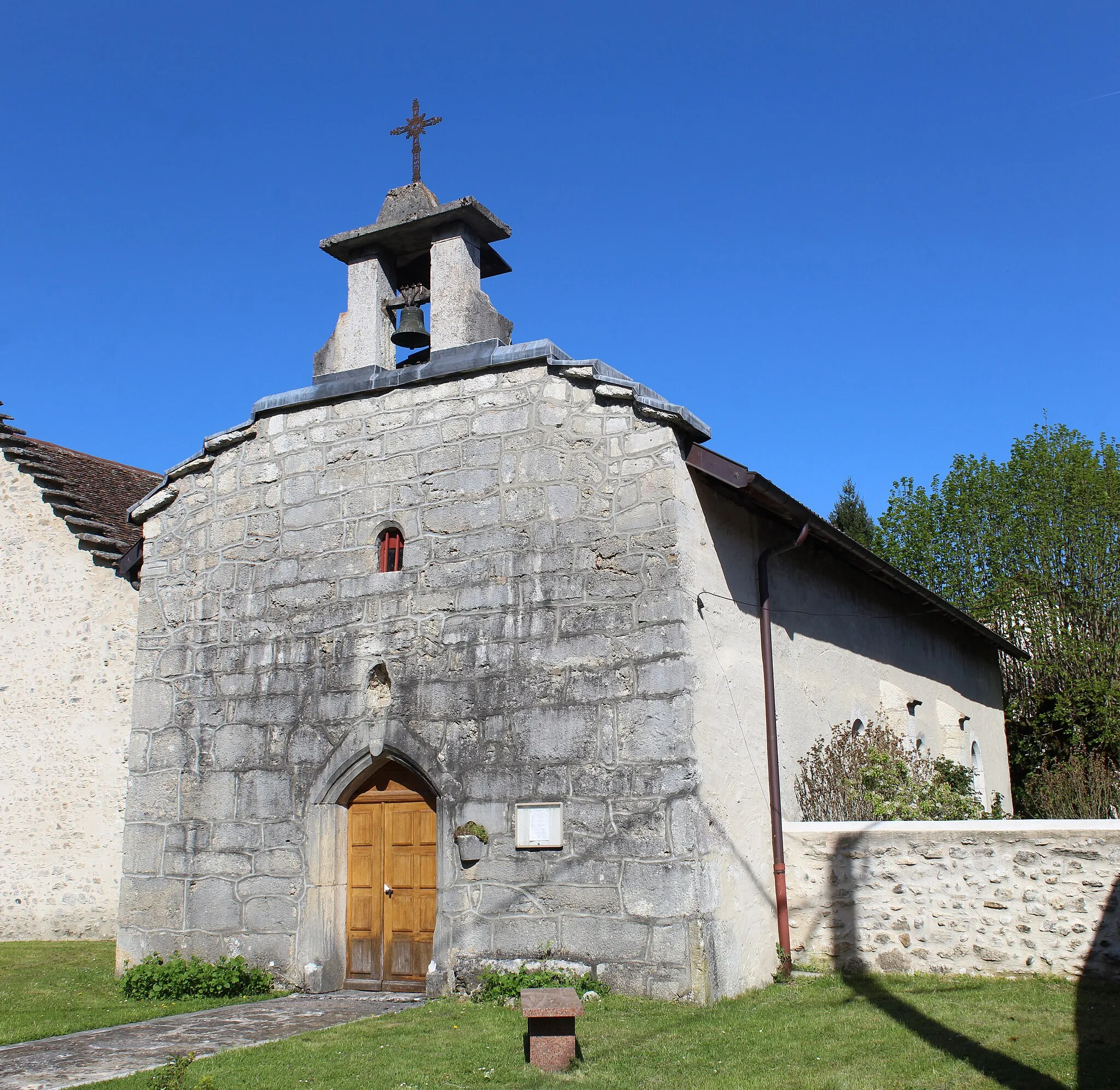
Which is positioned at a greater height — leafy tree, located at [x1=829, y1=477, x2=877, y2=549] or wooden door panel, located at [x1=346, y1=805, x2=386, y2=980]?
leafy tree, located at [x1=829, y1=477, x2=877, y2=549]

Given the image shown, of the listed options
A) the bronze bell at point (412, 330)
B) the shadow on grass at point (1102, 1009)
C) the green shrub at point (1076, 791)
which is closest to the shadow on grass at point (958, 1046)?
the shadow on grass at point (1102, 1009)

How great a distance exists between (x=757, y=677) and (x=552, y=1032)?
13.2ft

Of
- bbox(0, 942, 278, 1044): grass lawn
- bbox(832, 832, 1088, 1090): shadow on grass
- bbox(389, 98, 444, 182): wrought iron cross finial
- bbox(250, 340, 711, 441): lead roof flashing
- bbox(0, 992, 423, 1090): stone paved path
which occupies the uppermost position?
bbox(389, 98, 444, 182): wrought iron cross finial

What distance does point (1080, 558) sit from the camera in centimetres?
2186

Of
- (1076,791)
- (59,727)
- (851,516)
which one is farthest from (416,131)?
(851,516)

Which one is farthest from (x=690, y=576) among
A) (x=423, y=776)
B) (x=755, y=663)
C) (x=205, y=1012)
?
(x=205, y=1012)

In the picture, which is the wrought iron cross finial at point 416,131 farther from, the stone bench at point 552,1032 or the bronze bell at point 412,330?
the stone bench at point 552,1032

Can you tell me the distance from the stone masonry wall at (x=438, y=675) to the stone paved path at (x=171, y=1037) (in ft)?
2.05

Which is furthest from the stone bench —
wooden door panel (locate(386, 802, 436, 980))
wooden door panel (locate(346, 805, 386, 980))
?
wooden door panel (locate(346, 805, 386, 980))

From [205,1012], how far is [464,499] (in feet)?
14.7

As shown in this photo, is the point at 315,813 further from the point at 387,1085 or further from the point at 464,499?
the point at 387,1085

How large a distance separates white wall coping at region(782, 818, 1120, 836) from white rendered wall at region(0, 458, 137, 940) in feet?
29.3

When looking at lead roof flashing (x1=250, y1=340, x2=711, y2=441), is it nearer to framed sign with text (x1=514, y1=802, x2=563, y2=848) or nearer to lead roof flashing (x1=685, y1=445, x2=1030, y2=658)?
lead roof flashing (x1=685, y1=445, x2=1030, y2=658)

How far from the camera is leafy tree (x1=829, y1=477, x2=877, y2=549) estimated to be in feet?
114
